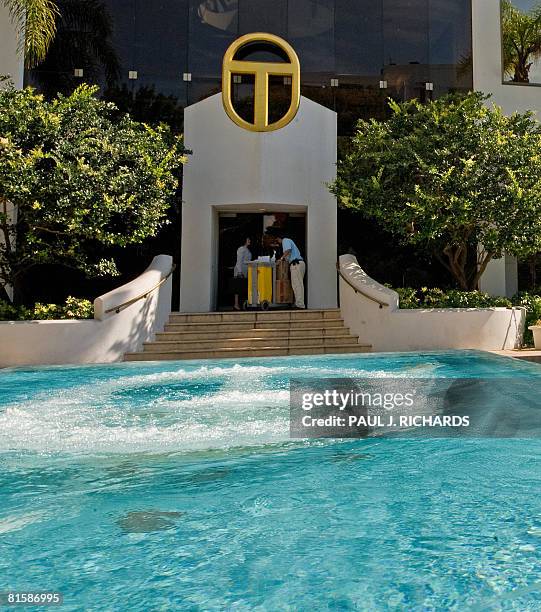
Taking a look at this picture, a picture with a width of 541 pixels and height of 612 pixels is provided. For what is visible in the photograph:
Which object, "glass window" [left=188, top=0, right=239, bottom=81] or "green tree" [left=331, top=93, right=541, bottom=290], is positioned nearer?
"green tree" [left=331, top=93, right=541, bottom=290]

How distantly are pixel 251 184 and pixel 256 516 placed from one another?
38.3 feet

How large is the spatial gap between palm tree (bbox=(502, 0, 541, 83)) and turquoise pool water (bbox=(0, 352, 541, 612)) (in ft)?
49.8

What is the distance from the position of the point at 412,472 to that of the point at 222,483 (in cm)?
123

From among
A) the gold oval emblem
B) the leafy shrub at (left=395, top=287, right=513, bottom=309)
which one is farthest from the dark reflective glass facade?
the leafy shrub at (left=395, top=287, right=513, bottom=309)

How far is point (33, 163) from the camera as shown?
962 centimetres

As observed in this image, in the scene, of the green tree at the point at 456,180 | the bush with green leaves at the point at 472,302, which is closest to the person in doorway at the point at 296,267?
the green tree at the point at 456,180

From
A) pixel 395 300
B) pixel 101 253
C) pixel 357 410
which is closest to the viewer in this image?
pixel 357 410

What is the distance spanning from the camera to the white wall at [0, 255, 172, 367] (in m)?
9.29

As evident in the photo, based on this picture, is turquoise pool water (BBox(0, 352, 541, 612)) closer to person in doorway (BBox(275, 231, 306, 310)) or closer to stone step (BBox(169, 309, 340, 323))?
stone step (BBox(169, 309, 340, 323))

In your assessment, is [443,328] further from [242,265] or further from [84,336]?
[84,336]

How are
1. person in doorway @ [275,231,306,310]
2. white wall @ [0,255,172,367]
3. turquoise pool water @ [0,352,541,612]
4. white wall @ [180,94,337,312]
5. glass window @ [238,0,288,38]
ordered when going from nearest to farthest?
turquoise pool water @ [0,352,541,612] < white wall @ [0,255,172,367] < person in doorway @ [275,231,306,310] < white wall @ [180,94,337,312] < glass window @ [238,0,288,38]

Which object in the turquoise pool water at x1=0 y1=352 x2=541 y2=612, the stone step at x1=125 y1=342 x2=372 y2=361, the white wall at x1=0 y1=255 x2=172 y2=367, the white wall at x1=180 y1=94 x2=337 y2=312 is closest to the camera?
the turquoise pool water at x1=0 y1=352 x2=541 y2=612

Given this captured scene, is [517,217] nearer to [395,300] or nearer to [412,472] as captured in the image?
[395,300]

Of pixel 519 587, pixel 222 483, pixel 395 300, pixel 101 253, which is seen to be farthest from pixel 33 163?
pixel 519 587
